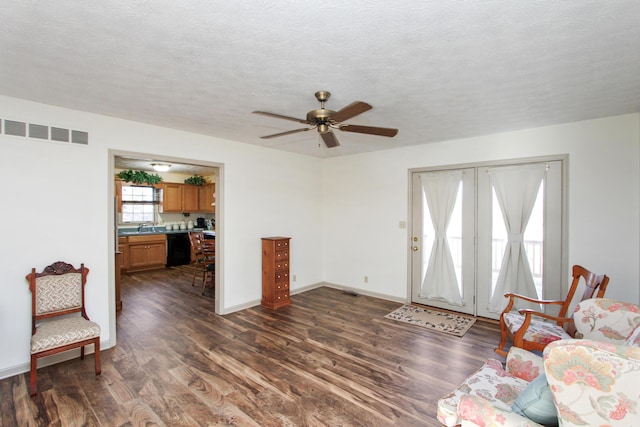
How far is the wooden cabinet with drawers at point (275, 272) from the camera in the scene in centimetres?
478

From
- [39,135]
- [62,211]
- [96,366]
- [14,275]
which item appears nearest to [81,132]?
[39,135]

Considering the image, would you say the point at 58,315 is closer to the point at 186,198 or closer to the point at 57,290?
the point at 57,290

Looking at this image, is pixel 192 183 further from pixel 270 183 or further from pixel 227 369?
pixel 227 369

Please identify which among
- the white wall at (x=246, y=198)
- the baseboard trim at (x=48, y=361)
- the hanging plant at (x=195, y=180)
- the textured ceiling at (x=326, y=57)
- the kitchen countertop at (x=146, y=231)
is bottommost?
the baseboard trim at (x=48, y=361)

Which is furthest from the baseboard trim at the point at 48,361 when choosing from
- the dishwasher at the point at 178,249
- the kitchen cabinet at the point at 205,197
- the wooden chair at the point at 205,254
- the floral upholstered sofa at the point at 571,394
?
the kitchen cabinet at the point at 205,197

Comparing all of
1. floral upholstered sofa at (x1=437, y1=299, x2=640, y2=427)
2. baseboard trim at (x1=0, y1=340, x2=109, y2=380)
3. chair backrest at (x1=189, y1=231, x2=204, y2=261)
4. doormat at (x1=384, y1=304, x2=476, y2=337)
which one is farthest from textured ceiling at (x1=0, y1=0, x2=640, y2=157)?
chair backrest at (x1=189, y1=231, x2=204, y2=261)

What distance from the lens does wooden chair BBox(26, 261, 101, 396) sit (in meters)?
2.62

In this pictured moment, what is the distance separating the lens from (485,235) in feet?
14.1

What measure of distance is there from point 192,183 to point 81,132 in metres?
5.63

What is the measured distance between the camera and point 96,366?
2.82m

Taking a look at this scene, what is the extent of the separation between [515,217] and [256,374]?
3707 mm

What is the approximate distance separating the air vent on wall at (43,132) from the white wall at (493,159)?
3993 millimetres

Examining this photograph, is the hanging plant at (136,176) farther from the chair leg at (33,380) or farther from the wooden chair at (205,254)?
the chair leg at (33,380)

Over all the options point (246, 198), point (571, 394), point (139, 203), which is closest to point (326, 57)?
point (571, 394)
